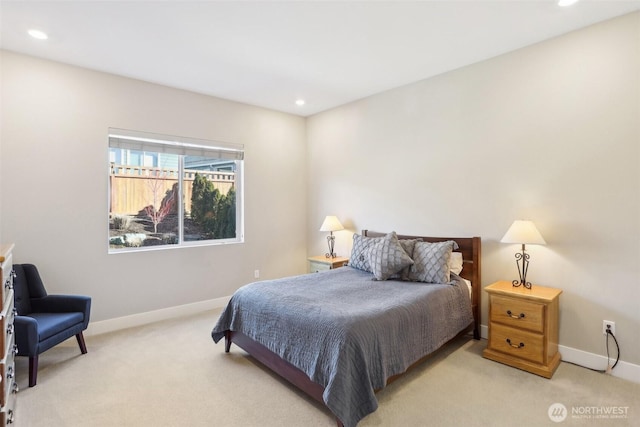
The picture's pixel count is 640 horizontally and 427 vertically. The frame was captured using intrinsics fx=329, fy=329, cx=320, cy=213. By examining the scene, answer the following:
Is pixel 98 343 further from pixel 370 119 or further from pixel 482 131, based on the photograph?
pixel 482 131

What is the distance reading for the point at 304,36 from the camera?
2766 millimetres

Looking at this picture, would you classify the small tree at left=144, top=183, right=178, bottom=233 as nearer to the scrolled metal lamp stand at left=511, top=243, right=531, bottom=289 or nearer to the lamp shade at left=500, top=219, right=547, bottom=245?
the lamp shade at left=500, top=219, right=547, bottom=245

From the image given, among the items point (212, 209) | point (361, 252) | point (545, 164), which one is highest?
point (545, 164)

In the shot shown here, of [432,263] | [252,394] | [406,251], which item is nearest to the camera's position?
[252,394]

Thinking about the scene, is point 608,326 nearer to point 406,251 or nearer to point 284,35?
point 406,251

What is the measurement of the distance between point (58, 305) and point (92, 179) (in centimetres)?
127

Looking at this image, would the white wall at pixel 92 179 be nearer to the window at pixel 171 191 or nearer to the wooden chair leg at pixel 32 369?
the window at pixel 171 191

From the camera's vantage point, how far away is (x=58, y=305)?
288cm

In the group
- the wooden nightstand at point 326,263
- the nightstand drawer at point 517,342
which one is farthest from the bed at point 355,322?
the wooden nightstand at point 326,263

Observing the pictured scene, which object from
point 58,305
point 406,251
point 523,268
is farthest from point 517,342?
point 58,305

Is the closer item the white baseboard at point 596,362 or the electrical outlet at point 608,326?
the white baseboard at point 596,362

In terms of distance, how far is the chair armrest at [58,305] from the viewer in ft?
9.39

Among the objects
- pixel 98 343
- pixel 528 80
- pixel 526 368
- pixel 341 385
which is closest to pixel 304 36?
pixel 528 80

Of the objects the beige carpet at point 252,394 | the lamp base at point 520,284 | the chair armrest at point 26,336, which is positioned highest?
the lamp base at point 520,284
